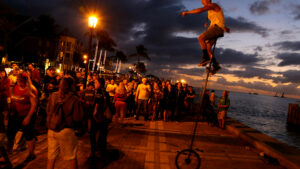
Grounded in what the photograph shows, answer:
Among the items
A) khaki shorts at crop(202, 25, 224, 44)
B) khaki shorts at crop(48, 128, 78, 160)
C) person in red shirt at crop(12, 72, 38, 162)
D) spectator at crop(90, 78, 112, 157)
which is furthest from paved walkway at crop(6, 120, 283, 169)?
khaki shorts at crop(202, 25, 224, 44)

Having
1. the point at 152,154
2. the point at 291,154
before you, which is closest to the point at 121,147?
the point at 152,154

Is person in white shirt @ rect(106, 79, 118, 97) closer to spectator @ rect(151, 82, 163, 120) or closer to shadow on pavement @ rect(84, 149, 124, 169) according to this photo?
spectator @ rect(151, 82, 163, 120)

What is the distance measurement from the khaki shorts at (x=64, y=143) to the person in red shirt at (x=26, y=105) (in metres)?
1.33

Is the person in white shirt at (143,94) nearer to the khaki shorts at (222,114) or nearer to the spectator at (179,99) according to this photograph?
the spectator at (179,99)

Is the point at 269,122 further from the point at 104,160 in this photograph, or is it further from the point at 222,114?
the point at 104,160

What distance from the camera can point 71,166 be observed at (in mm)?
3312

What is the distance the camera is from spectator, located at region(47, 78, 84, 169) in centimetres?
316

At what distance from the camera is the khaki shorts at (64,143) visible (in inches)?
126

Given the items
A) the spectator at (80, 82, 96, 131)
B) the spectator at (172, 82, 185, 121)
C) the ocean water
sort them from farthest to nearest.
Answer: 1. the ocean water
2. the spectator at (172, 82, 185, 121)
3. the spectator at (80, 82, 96, 131)

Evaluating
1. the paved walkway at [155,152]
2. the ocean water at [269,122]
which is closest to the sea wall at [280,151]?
the paved walkway at [155,152]

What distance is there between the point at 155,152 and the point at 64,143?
10.2ft

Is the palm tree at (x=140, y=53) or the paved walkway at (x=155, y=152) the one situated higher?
the palm tree at (x=140, y=53)

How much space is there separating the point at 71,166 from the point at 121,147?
2.59m

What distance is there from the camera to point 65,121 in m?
3.15
